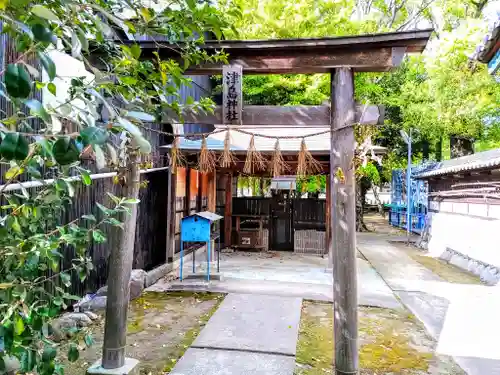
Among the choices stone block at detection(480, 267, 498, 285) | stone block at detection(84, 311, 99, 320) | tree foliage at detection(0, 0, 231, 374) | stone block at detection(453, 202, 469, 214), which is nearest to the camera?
tree foliage at detection(0, 0, 231, 374)

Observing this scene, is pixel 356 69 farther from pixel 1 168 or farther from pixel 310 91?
pixel 310 91

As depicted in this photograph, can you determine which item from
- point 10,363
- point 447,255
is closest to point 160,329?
point 10,363

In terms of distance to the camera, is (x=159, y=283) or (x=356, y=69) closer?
(x=356, y=69)

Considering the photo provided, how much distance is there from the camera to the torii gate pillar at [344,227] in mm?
3705

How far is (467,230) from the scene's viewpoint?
1112 cm

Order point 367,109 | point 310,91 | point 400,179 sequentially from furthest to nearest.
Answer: point 400,179, point 310,91, point 367,109

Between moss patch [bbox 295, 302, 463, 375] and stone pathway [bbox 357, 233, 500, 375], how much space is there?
24cm

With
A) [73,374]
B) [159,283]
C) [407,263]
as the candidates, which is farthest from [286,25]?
[73,374]

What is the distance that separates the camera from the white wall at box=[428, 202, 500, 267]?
9.55m

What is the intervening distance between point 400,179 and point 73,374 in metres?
21.6

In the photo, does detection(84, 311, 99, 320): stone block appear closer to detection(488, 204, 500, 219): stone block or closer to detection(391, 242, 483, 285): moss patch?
detection(391, 242, 483, 285): moss patch

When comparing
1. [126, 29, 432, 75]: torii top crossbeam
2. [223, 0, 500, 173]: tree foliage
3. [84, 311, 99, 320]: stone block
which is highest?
[223, 0, 500, 173]: tree foliage

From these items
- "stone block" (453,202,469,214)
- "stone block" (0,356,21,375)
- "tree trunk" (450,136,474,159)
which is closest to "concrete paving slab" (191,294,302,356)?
"stone block" (0,356,21,375)

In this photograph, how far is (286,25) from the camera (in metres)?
14.2
